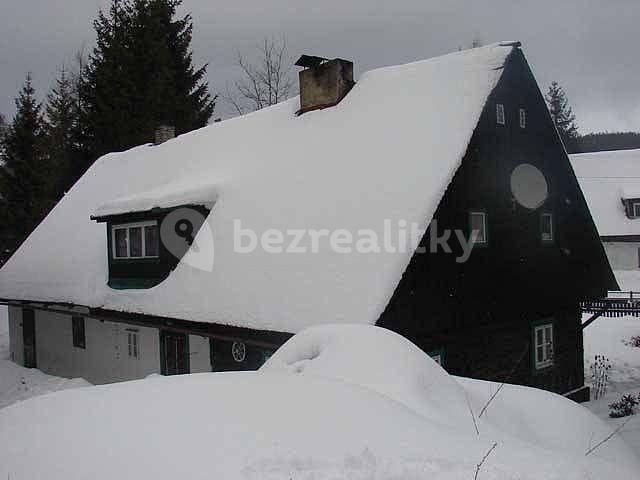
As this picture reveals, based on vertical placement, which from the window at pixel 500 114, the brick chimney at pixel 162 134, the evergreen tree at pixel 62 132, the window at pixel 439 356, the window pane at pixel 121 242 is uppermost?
the evergreen tree at pixel 62 132

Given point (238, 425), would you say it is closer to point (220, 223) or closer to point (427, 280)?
point (427, 280)

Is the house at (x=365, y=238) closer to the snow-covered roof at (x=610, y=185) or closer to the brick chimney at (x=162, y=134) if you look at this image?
the brick chimney at (x=162, y=134)

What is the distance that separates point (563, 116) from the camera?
2438 inches

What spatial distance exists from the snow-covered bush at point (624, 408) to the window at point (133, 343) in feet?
36.1

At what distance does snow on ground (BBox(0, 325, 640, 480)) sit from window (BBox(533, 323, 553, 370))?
7507mm

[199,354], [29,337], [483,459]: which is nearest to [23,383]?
[29,337]

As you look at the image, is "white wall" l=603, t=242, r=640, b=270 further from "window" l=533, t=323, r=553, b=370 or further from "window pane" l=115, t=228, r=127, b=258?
"window pane" l=115, t=228, r=127, b=258

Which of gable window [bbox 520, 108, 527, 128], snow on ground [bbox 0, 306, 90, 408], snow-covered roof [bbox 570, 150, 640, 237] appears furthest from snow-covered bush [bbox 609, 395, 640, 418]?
snow-covered roof [bbox 570, 150, 640, 237]

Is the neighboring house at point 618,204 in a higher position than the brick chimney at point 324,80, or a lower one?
lower

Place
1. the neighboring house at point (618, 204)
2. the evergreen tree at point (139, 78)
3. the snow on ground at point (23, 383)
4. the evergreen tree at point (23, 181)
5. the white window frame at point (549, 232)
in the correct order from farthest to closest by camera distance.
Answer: the neighboring house at point (618, 204), the evergreen tree at point (139, 78), the evergreen tree at point (23, 181), the snow on ground at point (23, 383), the white window frame at point (549, 232)

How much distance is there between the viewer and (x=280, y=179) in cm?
1120

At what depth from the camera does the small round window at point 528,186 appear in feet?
36.1

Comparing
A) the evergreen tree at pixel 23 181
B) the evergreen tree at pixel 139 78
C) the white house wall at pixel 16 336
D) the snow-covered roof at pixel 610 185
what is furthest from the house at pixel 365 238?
the snow-covered roof at pixel 610 185

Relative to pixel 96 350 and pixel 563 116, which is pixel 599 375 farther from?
pixel 563 116
